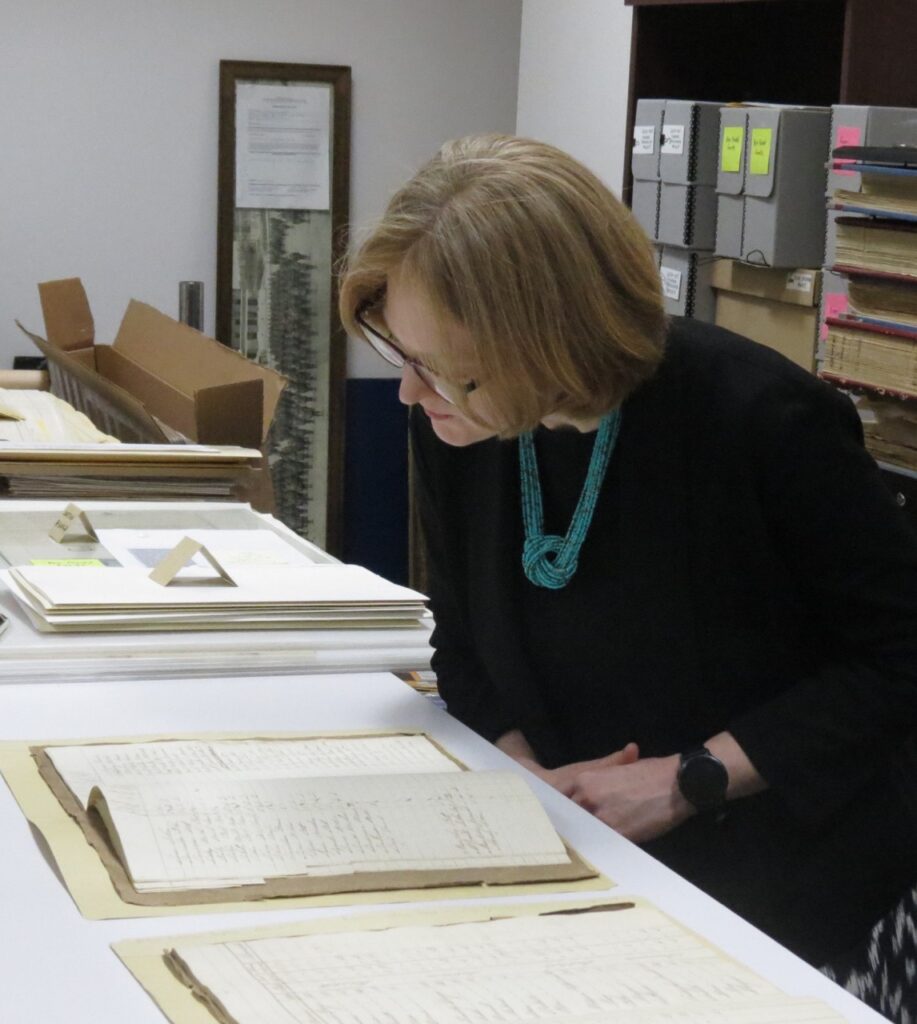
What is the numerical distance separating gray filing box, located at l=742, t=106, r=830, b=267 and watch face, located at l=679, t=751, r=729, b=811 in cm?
149

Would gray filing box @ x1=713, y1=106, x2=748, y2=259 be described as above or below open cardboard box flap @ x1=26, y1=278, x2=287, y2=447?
above

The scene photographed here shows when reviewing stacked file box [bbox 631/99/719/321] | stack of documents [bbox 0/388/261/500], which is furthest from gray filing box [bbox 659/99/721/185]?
stack of documents [bbox 0/388/261/500]

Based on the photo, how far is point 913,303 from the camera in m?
2.07

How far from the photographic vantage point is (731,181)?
2.75 m

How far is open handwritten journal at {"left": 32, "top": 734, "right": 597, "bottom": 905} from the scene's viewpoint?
984mm

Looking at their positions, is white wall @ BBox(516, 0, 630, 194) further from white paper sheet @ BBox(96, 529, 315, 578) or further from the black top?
the black top

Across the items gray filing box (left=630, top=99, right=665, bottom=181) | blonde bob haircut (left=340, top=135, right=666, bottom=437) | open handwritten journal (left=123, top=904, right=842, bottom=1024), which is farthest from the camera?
gray filing box (left=630, top=99, right=665, bottom=181)

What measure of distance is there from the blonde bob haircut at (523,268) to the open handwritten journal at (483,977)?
1.44 ft

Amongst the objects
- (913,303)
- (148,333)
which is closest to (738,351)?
(913,303)

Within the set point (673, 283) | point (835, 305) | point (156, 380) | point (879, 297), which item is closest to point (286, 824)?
point (879, 297)

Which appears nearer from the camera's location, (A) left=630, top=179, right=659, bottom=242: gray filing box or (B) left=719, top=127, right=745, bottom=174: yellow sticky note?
(B) left=719, top=127, right=745, bottom=174: yellow sticky note

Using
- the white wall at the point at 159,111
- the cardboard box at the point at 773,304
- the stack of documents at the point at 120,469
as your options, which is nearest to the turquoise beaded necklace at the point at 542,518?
Answer: the stack of documents at the point at 120,469

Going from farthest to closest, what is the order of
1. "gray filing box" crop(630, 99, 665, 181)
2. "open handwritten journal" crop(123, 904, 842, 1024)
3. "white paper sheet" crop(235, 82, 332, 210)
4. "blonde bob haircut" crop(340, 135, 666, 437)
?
"white paper sheet" crop(235, 82, 332, 210) < "gray filing box" crop(630, 99, 665, 181) < "blonde bob haircut" crop(340, 135, 666, 437) < "open handwritten journal" crop(123, 904, 842, 1024)

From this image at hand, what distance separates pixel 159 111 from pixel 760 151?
6.91 ft
